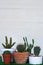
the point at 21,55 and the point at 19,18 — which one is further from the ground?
the point at 19,18

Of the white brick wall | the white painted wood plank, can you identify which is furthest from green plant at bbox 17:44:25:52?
the white painted wood plank

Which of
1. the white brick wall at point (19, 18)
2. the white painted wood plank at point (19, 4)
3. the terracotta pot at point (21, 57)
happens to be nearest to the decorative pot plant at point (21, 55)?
the terracotta pot at point (21, 57)

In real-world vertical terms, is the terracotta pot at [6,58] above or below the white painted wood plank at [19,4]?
below

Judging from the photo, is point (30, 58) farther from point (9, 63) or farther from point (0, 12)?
point (0, 12)

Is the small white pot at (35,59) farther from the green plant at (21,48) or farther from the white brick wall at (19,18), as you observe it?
the white brick wall at (19,18)

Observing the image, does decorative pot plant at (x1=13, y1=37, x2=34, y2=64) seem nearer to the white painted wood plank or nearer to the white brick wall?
the white brick wall

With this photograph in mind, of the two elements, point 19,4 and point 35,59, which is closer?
point 35,59

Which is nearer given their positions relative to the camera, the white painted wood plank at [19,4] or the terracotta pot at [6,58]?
the terracotta pot at [6,58]

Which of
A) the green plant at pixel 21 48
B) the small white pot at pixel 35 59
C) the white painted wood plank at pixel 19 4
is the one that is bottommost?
the small white pot at pixel 35 59

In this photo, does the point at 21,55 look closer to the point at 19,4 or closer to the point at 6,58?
the point at 6,58

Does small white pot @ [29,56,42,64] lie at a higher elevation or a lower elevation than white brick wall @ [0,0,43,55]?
lower

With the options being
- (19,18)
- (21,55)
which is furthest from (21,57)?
(19,18)

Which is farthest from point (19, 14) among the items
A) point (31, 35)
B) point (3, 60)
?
point (3, 60)

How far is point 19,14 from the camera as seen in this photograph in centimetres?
182
